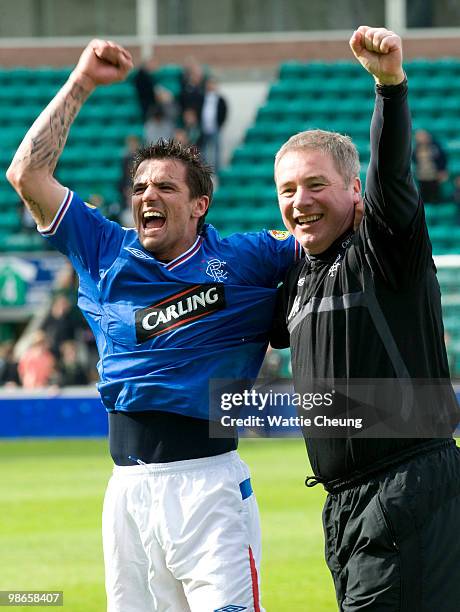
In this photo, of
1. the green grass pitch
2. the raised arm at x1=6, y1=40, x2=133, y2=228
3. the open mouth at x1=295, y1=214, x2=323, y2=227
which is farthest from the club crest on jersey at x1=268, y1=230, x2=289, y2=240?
the green grass pitch

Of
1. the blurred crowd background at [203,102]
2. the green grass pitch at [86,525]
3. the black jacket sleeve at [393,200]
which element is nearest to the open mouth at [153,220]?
the black jacket sleeve at [393,200]

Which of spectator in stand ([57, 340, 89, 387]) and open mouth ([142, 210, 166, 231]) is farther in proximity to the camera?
spectator in stand ([57, 340, 89, 387])

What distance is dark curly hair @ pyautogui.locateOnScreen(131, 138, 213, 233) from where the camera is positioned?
439cm

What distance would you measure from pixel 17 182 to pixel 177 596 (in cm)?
165

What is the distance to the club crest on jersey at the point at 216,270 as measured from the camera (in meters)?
4.29

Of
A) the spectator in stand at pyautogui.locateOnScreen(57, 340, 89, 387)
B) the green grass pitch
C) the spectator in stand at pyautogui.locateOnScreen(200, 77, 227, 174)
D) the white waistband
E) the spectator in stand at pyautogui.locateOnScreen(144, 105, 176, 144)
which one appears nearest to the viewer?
the white waistband

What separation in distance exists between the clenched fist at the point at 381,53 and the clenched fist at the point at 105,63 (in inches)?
39.7

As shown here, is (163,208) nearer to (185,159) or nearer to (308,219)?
(185,159)

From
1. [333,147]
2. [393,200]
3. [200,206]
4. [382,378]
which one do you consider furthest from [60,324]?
[393,200]

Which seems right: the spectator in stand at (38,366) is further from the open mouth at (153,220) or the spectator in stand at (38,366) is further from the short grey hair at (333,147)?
the short grey hair at (333,147)

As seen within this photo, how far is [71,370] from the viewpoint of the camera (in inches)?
578

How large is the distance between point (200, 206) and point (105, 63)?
67cm

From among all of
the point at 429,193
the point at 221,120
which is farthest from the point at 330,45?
the point at 429,193

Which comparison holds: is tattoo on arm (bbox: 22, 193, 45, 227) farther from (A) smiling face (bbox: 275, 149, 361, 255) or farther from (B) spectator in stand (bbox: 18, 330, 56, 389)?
(B) spectator in stand (bbox: 18, 330, 56, 389)
